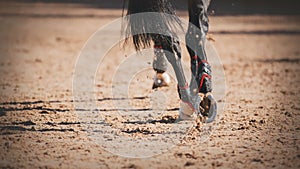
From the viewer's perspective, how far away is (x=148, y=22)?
418 centimetres

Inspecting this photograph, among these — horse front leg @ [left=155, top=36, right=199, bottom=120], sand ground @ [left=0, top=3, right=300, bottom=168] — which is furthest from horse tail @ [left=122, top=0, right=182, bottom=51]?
sand ground @ [left=0, top=3, right=300, bottom=168]

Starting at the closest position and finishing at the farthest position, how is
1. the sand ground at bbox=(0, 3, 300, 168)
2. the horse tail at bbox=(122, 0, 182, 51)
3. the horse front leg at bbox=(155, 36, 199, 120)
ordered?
the sand ground at bbox=(0, 3, 300, 168)
the horse tail at bbox=(122, 0, 182, 51)
the horse front leg at bbox=(155, 36, 199, 120)

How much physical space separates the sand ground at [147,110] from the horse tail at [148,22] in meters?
0.76

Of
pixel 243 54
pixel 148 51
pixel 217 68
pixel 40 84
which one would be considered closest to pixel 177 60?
pixel 148 51

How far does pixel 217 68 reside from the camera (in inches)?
288

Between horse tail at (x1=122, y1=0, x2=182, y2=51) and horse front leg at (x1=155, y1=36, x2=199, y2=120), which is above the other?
horse tail at (x1=122, y1=0, x2=182, y2=51)

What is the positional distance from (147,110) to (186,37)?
0.97m

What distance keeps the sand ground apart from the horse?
254mm

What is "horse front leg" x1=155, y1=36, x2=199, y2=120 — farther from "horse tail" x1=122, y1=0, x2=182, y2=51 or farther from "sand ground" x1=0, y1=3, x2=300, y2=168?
"sand ground" x1=0, y1=3, x2=300, y2=168

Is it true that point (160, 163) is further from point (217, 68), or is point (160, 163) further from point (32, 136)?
point (217, 68)

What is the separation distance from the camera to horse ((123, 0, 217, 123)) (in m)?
4.18

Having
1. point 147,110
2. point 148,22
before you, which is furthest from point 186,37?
point 147,110

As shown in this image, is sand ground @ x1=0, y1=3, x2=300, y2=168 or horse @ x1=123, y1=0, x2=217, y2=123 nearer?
sand ground @ x1=0, y1=3, x2=300, y2=168

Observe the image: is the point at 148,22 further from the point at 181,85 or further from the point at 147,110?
the point at 147,110
